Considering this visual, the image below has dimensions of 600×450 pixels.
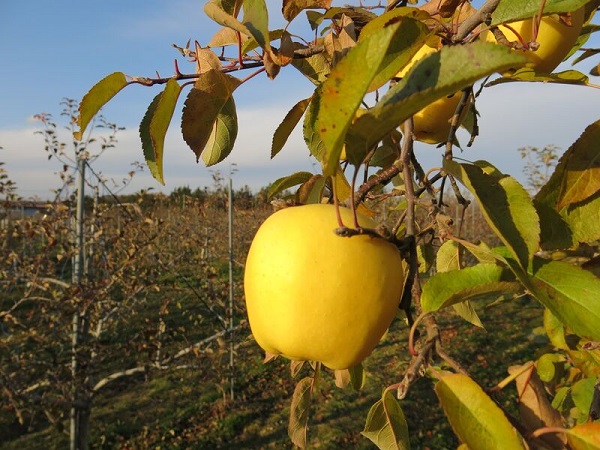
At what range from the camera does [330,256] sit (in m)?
0.48

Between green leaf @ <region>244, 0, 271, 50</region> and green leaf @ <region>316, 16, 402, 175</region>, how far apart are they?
0.52 feet

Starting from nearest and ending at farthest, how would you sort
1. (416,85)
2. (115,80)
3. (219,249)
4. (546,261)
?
1. (416,85)
2. (546,261)
3. (115,80)
4. (219,249)

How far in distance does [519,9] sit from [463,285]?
0.31 m

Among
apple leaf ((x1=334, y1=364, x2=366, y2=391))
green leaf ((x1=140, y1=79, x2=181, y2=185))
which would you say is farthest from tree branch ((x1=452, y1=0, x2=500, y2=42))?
apple leaf ((x1=334, y1=364, x2=366, y2=391))

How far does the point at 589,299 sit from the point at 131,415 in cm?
412

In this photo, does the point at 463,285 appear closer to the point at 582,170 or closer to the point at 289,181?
the point at 582,170

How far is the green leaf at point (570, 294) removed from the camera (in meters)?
0.43

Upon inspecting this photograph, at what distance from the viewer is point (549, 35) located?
2.12 ft

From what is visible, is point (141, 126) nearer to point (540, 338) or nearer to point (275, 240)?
point (275, 240)

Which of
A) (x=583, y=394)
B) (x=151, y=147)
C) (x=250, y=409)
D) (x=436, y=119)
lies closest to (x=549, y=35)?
(x=436, y=119)

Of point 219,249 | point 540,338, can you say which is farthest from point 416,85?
point 219,249

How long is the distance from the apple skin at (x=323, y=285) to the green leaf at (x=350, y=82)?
5.0 inches

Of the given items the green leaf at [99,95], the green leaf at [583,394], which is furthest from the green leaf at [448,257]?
the green leaf at [583,394]

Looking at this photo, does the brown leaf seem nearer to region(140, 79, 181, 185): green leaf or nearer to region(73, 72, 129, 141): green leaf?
region(140, 79, 181, 185): green leaf
